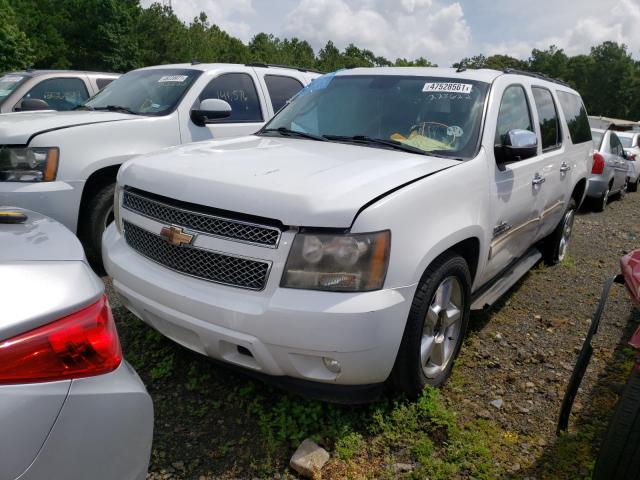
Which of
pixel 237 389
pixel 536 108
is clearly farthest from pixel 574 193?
pixel 237 389

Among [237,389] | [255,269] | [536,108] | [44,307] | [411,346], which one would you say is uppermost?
[536,108]

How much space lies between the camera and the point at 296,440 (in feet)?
8.09

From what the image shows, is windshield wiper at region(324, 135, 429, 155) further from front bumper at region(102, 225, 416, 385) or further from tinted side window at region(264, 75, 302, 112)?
tinted side window at region(264, 75, 302, 112)

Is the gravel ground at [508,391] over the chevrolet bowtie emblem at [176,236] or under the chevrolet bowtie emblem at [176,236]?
under

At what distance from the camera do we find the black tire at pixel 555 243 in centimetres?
520

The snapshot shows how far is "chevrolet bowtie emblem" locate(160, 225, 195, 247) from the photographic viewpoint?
240 centimetres

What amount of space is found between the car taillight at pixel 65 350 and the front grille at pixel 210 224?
2.76ft

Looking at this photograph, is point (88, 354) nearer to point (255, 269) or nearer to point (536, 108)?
point (255, 269)

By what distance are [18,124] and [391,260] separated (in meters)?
3.44

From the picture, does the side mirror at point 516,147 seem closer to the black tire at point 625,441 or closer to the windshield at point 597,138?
the black tire at point 625,441

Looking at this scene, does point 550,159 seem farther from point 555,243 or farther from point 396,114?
point 396,114

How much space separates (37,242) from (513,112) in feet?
10.7

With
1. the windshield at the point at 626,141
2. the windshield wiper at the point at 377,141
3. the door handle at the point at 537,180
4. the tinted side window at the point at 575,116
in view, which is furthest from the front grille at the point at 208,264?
the windshield at the point at 626,141

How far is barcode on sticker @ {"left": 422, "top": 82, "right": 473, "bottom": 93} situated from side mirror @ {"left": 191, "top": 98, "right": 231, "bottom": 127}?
1994 mm
